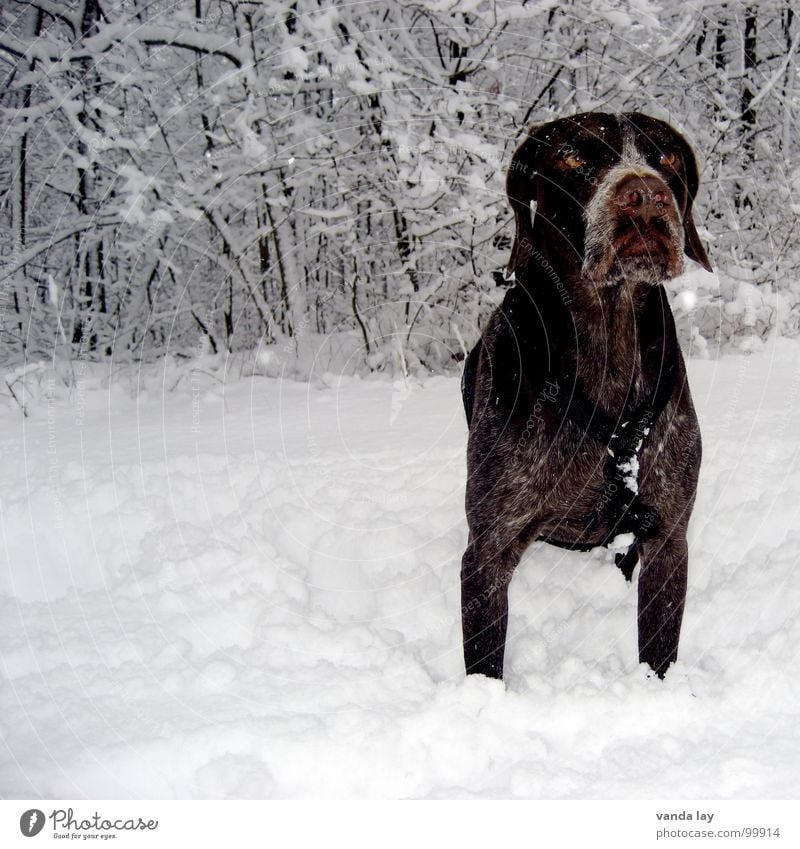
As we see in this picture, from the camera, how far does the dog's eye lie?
2.48m

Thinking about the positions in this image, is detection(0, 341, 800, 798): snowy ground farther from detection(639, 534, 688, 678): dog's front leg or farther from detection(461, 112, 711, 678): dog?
detection(461, 112, 711, 678): dog

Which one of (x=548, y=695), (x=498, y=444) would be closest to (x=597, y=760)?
(x=548, y=695)

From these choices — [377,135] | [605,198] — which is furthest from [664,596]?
[377,135]

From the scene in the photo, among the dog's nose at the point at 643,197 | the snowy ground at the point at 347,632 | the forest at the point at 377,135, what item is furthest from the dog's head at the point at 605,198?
the forest at the point at 377,135

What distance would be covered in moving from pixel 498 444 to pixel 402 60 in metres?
5.54

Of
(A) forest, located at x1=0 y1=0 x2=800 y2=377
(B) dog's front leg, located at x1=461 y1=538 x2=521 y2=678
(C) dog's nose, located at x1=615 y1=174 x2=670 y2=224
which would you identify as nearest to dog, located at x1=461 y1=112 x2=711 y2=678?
(B) dog's front leg, located at x1=461 y1=538 x2=521 y2=678

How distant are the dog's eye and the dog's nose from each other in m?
0.40

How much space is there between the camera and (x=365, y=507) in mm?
3977

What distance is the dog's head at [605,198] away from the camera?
2.18 metres

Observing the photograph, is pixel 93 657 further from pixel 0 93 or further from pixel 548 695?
pixel 0 93

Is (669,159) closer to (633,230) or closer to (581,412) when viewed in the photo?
(633,230)

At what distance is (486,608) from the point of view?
2426 millimetres

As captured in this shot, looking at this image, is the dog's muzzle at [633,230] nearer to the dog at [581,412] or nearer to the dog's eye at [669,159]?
the dog at [581,412]

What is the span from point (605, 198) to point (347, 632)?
1.90m
